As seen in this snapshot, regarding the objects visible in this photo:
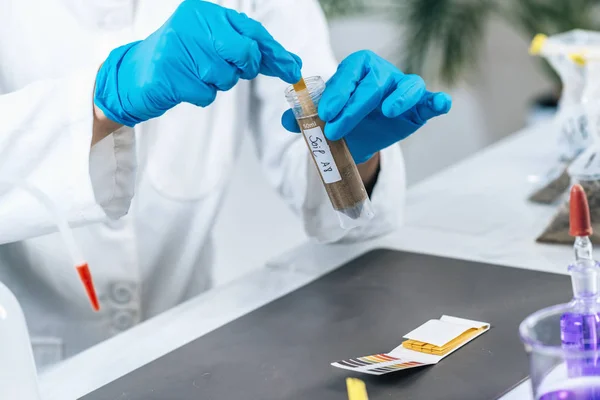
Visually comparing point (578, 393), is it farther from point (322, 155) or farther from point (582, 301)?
point (322, 155)

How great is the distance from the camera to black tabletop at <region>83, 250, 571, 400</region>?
88 cm

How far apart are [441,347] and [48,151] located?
0.54m

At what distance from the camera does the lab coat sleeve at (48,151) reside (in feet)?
3.43

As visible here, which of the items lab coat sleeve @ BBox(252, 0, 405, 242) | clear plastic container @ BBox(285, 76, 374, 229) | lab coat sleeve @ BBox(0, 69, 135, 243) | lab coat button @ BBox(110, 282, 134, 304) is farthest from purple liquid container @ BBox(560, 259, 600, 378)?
lab coat button @ BBox(110, 282, 134, 304)

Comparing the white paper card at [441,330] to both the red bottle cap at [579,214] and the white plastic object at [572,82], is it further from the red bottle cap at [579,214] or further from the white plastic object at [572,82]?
the white plastic object at [572,82]

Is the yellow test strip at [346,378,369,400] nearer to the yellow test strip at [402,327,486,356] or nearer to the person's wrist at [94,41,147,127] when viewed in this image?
the yellow test strip at [402,327,486,356]

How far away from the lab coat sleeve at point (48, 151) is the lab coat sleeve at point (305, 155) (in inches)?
14.3

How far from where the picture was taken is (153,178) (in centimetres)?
134

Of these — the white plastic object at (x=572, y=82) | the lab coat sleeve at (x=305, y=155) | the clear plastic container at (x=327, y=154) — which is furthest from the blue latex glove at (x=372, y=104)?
the white plastic object at (x=572, y=82)

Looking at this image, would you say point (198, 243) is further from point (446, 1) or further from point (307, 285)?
point (446, 1)

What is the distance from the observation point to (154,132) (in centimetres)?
135

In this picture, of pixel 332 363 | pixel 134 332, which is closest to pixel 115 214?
pixel 134 332

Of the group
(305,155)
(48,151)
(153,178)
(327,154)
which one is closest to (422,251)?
(305,155)

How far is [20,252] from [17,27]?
1.14ft
